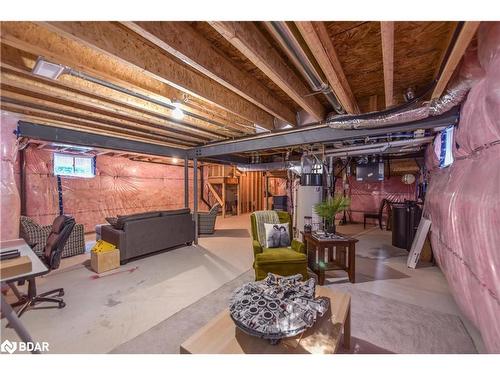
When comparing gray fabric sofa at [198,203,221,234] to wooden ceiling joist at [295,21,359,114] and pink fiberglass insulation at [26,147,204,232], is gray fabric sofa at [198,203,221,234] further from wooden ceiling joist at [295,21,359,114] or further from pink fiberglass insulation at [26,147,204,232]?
wooden ceiling joist at [295,21,359,114]

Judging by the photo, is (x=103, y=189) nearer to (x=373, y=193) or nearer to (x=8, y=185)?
(x=8, y=185)

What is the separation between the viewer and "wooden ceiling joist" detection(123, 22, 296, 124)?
1227 millimetres

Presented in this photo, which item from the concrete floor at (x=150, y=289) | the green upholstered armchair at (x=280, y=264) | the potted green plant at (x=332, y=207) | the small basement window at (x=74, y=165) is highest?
the small basement window at (x=74, y=165)

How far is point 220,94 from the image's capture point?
2197mm

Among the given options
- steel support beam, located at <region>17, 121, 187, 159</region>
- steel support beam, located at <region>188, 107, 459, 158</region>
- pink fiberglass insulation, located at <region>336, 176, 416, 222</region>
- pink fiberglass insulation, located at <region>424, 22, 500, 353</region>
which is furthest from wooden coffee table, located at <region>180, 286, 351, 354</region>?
pink fiberglass insulation, located at <region>336, 176, 416, 222</region>

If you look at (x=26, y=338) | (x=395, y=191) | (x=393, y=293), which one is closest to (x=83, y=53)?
(x=26, y=338)

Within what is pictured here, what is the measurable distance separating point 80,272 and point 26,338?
1.97 m

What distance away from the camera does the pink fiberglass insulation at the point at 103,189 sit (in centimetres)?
515

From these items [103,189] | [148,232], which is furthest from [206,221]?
[103,189]

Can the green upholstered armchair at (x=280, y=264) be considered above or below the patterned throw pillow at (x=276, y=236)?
below

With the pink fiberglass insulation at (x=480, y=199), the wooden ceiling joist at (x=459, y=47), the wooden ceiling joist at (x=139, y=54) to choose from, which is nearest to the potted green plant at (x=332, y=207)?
the pink fiberglass insulation at (x=480, y=199)

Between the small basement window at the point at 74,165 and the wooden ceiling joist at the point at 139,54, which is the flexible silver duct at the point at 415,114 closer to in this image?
the wooden ceiling joist at the point at 139,54
